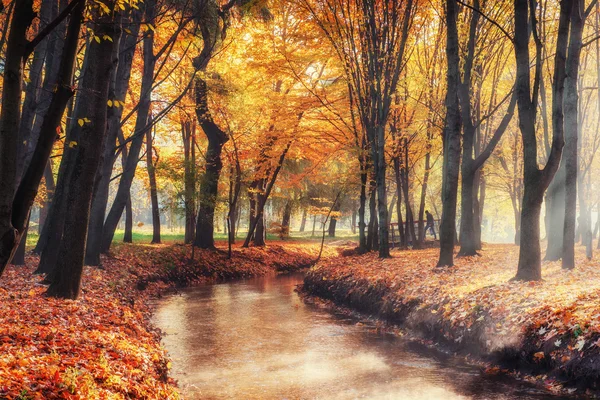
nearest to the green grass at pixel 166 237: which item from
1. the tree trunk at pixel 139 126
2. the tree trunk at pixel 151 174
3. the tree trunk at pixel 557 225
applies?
the tree trunk at pixel 151 174

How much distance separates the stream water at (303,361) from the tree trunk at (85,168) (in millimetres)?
2389

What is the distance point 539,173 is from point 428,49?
13.7m

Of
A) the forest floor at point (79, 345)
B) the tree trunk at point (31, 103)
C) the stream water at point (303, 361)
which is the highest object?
the tree trunk at point (31, 103)

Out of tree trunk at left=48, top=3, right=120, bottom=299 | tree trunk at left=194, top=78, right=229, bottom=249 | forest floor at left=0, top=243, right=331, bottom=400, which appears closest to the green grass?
tree trunk at left=194, top=78, right=229, bottom=249

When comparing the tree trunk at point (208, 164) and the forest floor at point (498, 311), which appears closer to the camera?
the forest floor at point (498, 311)

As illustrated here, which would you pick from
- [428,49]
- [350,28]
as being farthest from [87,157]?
[428,49]

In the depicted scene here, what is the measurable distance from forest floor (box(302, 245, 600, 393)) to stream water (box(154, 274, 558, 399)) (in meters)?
0.43

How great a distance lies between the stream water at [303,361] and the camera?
7945mm

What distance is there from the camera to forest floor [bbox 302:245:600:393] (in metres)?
7.50

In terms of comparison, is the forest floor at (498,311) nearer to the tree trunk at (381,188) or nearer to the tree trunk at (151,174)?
the tree trunk at (381,188)

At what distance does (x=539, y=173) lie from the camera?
11914 mm

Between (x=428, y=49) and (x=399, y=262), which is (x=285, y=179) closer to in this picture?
(x=428, y=49)

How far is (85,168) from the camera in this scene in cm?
955

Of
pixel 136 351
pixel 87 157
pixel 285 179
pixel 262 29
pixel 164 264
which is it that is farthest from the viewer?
pixel 285 179
